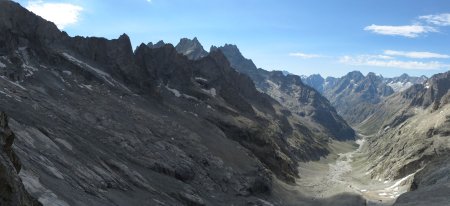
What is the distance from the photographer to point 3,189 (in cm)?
2245

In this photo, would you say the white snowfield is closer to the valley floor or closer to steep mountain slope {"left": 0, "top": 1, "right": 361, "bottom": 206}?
steep mountain slope {"left": 0, "top": 1, "right": 361, "bottom": 206}

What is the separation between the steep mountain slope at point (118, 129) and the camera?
62.8 m

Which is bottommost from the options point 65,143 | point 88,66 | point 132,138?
point 132,138

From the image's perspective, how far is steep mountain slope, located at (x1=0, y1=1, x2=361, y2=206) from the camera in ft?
206

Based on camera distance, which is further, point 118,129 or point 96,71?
point 96,71

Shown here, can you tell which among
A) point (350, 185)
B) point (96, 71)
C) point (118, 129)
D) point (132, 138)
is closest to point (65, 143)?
point (132, 138)

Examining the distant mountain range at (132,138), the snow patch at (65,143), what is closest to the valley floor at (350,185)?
the distant mountain range at (132,138)

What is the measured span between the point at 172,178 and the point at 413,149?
96479 mm

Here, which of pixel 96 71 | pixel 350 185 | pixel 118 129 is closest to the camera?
pixel 118 129

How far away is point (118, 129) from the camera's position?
93.8 meters

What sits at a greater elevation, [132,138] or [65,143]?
[65,143]

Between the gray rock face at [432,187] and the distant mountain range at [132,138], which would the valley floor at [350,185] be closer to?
the distant mountain range at [132,138]

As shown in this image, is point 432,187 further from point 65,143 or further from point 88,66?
point 88,66

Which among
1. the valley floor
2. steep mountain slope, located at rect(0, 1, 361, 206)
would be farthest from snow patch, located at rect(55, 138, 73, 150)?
the valley floor
